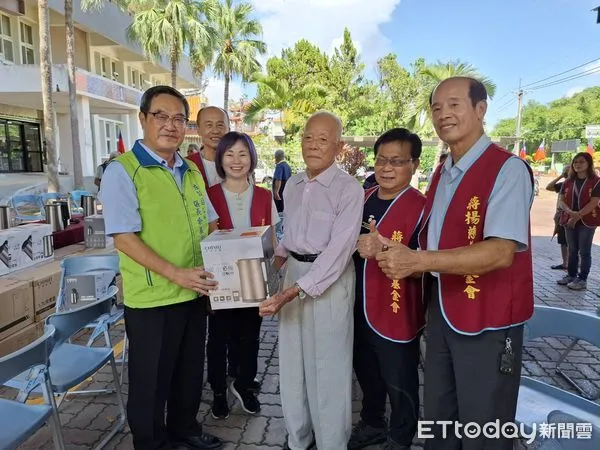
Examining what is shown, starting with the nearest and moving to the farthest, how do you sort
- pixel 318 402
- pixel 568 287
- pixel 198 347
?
pixel 318 402
pixel 198 347
pixel 568 287

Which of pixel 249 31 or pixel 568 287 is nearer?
pixel 568 287

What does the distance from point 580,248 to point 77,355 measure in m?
5.83

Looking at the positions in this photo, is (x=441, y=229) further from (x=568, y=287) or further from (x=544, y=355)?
(x=568, y=287)

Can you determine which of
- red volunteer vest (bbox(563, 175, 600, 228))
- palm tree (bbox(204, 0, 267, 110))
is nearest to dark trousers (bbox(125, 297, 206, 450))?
red volunteer vest (bbox(563, 175, 600, 228))

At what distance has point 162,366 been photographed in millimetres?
2062

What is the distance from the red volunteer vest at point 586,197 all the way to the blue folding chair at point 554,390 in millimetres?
3762

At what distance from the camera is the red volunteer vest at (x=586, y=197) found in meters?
5.22

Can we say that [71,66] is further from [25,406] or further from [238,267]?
[238,267]

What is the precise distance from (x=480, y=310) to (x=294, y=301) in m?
0.90

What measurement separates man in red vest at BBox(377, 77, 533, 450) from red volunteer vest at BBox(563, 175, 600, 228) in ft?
15.4

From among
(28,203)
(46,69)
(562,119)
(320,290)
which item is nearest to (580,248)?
(320,290)

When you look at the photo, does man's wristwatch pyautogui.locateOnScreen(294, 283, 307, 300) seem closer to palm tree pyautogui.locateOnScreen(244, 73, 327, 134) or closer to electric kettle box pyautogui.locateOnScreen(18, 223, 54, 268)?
electric kettle box pyautogui.locateOnScreen(18, 223, 54, 268)

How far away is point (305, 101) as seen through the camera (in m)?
16.3

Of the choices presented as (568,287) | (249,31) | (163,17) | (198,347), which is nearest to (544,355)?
(568,287)
